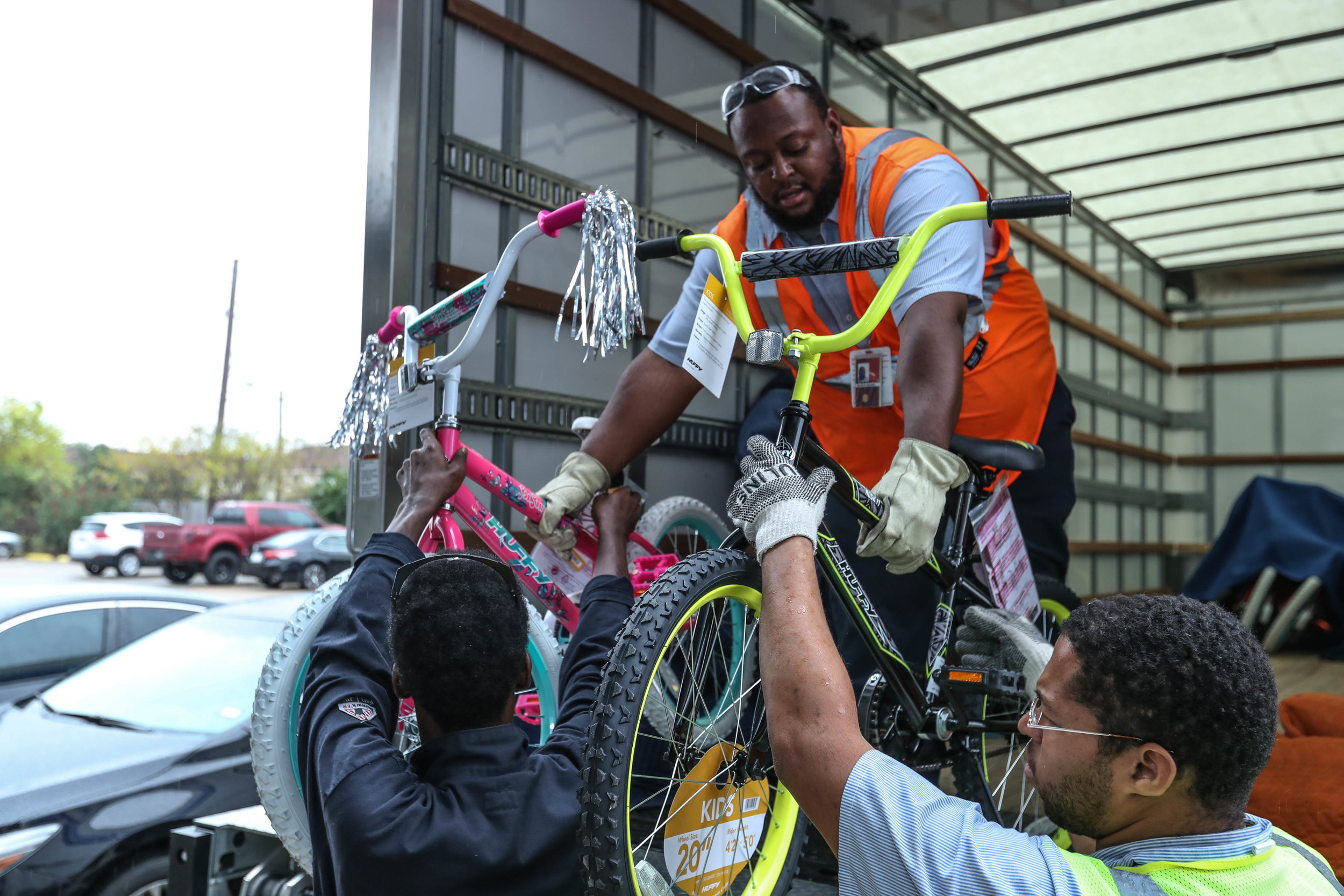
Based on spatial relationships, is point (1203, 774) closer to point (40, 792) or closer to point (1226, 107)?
point (40, 792)

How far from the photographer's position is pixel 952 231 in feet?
7.29

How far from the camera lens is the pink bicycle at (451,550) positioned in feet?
6.65

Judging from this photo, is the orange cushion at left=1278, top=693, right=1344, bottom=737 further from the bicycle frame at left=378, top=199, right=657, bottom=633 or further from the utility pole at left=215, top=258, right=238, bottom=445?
the utility pole at left=215, top=258, right=238, bottom=445

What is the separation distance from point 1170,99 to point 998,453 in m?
5.56

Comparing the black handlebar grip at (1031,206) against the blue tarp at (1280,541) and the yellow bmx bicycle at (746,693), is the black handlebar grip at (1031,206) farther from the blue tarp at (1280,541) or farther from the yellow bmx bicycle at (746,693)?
the blue tarp at (1280,541)

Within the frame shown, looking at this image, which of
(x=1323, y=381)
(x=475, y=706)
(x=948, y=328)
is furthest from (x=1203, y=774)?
(x=1323, y=381)

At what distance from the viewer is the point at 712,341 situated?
6.46 feet

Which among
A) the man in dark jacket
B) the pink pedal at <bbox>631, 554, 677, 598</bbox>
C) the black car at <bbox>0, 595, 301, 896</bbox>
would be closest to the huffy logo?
the man in dark jacket

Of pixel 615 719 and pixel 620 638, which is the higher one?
pixel 620 638

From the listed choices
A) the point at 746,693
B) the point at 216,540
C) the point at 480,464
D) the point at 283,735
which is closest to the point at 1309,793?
Result: the point at 746,693

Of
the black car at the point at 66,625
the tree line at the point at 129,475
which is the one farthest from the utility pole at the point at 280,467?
the black car at the point at 66,625

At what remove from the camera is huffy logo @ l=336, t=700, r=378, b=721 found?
4.89 ft

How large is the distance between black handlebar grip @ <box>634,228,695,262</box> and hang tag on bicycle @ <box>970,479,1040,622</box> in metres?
0.99

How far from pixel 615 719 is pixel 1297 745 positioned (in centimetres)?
238
